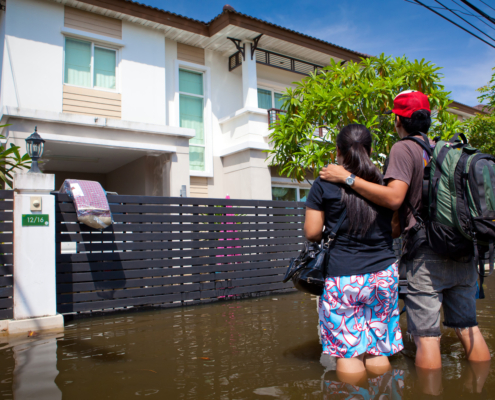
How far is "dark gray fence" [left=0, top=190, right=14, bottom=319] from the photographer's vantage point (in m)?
4.72

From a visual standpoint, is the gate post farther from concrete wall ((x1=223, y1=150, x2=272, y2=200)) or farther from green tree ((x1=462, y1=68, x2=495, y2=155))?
green tree ((x1=462, y1=68, x2=495, y2=155))

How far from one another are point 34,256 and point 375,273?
13.2 feet

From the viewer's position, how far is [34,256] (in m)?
4.81

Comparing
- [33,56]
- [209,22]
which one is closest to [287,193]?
[209,22]

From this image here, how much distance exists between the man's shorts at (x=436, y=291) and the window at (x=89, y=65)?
9819 millimetres

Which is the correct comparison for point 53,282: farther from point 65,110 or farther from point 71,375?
point 65,110

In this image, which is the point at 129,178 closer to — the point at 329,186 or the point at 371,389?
the point at 329,186

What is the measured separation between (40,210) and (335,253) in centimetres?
387

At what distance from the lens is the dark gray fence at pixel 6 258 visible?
4719mm

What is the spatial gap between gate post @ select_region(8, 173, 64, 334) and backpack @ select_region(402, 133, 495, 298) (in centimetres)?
424

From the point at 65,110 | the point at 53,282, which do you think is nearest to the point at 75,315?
the point at 53,282

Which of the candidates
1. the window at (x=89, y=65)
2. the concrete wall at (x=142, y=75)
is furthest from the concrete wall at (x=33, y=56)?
the concrete wall at (x=142, y=75)

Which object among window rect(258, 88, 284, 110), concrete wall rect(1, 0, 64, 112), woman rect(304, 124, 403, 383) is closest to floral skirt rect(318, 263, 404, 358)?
woman rect(304, 124, 403, 383)

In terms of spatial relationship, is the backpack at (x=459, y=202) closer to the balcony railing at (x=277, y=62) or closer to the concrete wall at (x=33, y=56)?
the concrete wall at (x=33, y=56)
